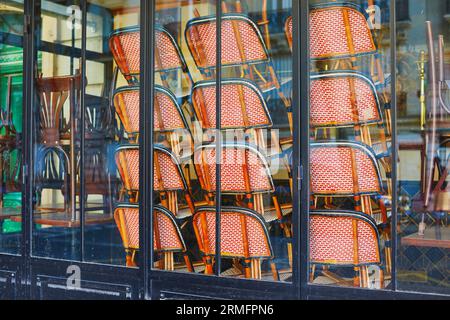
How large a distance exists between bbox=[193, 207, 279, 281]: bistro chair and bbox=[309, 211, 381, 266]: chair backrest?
265 mm

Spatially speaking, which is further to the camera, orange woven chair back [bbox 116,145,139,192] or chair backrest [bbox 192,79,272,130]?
orange woven chair back [bbox 116,145,139,192]

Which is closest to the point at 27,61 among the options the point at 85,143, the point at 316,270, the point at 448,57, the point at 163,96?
the point at 85,143

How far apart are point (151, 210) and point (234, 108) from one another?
0.75 meters

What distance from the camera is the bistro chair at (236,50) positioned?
128 inches

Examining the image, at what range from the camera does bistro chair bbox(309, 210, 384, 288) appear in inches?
117

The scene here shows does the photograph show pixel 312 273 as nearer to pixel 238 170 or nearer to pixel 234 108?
pixel 238 170

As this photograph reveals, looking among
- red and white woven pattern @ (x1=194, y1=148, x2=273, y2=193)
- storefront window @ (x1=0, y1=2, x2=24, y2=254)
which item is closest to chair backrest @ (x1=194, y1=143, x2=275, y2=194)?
red and white woven pattern @ (x1=194, y1=148, x2=273, y2=193)

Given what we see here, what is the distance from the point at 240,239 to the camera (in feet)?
10.6

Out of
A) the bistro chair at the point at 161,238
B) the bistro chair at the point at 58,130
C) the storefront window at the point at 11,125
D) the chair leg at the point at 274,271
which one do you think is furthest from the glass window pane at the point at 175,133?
the storefront window at the point at 11,125

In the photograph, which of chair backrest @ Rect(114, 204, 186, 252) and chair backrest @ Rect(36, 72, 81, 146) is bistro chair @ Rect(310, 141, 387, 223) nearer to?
chair backrest @ Rect(114, 204, 186, 252)

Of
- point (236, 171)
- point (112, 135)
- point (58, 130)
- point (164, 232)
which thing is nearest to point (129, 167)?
point (112, 135)

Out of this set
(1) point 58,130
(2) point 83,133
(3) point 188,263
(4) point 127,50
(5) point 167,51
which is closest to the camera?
(3) point 188,263
